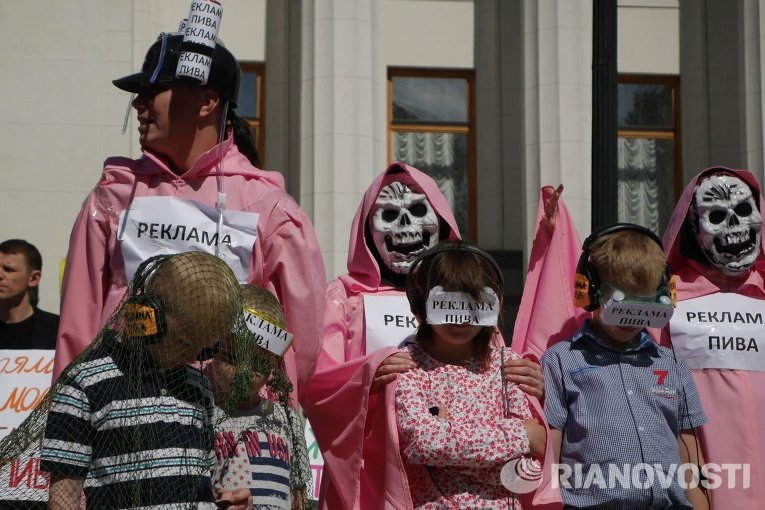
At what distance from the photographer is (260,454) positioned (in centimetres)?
414

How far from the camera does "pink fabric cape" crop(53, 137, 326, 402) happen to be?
15.0 ft

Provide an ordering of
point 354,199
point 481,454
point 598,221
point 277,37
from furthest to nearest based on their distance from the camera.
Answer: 1. point 277,37
2. point 354,199
3. point 598,221
4. point 481,454

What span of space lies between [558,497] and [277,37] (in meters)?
9.87

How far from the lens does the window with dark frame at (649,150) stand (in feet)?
48.5

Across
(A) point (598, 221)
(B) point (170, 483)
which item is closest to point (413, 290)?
(B) point (170, 483)

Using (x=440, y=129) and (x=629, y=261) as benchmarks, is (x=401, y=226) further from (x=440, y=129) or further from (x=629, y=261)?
(x=440, y=129)

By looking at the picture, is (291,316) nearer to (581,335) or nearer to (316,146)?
(581,335)

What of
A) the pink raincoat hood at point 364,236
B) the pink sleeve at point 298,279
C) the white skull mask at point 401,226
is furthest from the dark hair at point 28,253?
the pink sleeve at point 298,279

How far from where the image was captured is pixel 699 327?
5906 mm

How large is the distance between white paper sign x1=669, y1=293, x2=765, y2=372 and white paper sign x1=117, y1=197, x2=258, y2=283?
7.29 ft

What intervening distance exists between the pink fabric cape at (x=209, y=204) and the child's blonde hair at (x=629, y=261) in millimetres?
1189

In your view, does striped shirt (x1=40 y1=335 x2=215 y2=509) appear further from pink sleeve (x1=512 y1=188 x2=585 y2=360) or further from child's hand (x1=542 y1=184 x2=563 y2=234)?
child's hand (x1=542 y1=184 x2=563 y2=234)

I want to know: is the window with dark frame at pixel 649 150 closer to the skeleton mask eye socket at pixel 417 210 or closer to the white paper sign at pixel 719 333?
the white paper sign at pixel 719 333

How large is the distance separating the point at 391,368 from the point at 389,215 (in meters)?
1.15
